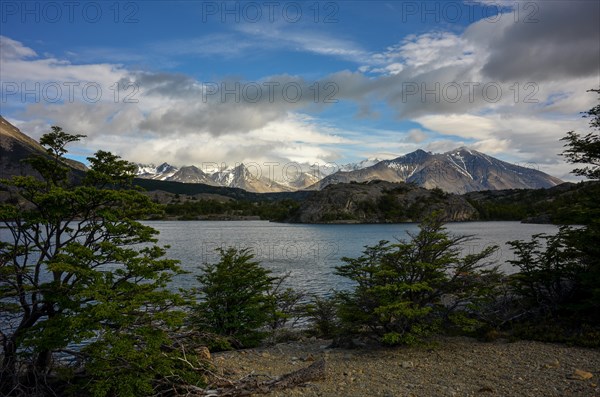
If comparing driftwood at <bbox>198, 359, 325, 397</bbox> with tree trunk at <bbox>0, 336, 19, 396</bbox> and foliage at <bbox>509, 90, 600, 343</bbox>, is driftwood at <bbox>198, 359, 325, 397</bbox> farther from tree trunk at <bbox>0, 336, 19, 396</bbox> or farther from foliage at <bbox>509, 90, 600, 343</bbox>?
foliage at <bbox>509, 90, 600, 343</bbox>

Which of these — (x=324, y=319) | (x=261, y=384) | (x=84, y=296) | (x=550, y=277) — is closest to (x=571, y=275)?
(x=550, y=277)

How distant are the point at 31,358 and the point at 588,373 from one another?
696 inches

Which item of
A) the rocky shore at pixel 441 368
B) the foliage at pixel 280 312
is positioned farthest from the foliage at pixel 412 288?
the foliage at pixel 280 312

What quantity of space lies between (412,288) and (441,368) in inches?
118

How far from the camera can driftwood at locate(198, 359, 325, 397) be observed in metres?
11.9

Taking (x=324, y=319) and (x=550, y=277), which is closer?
(x=550, y=277)

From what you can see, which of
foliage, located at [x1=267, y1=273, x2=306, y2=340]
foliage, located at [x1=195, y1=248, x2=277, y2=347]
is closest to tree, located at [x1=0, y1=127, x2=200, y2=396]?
foliage, located at [x1=195, y1=248, x2=277, y2=347]

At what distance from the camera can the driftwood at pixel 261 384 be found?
39.1 ft

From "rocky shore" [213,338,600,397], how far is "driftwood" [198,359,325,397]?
0.25 meters

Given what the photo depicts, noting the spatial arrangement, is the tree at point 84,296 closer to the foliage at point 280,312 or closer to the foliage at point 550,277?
the foliage at point 280,312

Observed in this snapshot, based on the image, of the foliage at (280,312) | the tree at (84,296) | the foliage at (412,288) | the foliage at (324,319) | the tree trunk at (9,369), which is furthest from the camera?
the foliage at (324,319)

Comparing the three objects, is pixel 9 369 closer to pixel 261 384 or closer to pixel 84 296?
pixel 84 296

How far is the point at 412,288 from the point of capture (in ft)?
52.3

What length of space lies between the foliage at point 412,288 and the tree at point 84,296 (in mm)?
7384
